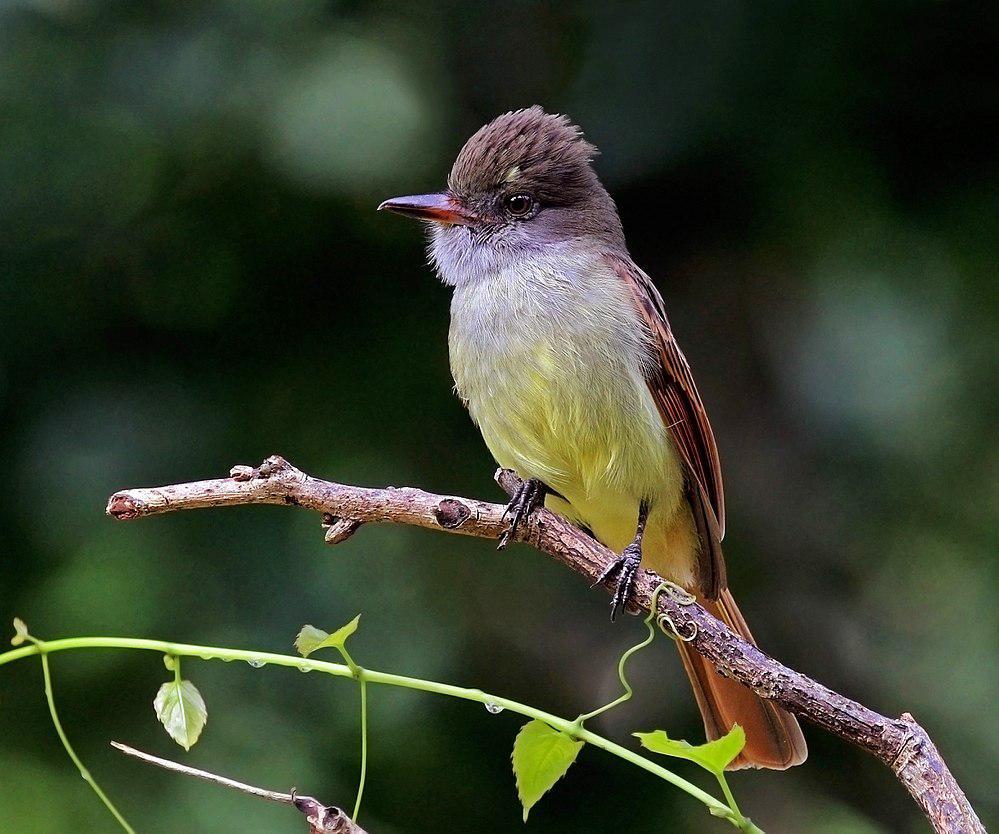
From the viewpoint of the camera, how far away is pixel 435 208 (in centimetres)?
384

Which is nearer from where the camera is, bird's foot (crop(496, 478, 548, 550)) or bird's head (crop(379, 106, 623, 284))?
bird's foot (crop(496, 478, 548, 550))

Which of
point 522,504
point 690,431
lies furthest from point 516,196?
point 522,504

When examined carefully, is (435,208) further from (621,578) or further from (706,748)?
(706,748)

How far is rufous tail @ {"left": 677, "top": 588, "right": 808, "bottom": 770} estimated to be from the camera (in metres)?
3.34

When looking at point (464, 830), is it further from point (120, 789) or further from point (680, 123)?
point (680, 123)

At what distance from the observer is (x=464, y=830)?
13.5 ft

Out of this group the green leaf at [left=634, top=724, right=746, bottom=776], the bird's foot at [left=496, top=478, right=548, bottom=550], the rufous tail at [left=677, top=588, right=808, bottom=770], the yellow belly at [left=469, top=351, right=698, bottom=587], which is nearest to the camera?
the green leaf at [left=634, top=724, right=746, bottom=776]

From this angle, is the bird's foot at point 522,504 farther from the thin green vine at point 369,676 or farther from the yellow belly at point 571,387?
the thin green vine at point 369,676

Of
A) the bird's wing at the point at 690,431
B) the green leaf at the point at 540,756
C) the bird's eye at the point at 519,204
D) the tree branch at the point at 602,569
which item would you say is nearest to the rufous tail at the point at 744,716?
the bird's wing at the point at 690,431

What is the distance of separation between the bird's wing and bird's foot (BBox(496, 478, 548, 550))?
413 millimetres

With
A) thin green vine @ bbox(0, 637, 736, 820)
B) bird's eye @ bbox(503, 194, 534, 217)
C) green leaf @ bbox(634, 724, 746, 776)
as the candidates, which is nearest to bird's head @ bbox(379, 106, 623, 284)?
bird's eye @ bbox(503, 194, 534, 217)

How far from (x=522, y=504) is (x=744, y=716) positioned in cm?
85

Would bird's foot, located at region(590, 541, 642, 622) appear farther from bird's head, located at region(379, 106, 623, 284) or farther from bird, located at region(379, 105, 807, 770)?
bird's head, located at region(379, 106, 623, 284)

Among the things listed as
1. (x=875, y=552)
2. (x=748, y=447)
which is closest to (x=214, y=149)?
(x=748, y=447)
